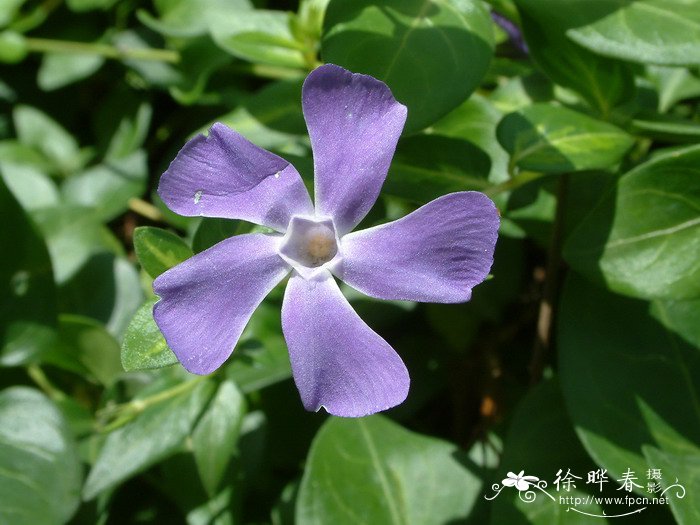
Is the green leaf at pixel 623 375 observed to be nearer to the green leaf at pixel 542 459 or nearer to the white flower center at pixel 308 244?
the green leaf at pixel 542 459

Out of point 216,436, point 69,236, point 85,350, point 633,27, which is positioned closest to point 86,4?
point 69,236

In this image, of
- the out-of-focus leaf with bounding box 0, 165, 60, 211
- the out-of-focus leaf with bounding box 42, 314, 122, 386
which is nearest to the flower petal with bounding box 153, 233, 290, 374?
the out-of-focus leaf with bounding box 42, 314, 122, 386

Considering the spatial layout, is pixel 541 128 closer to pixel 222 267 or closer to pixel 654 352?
pixel 654 352

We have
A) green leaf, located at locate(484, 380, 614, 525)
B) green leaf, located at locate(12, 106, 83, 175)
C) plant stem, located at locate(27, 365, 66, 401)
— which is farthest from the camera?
green leaf, located at locate(12, 106, 83, 175)

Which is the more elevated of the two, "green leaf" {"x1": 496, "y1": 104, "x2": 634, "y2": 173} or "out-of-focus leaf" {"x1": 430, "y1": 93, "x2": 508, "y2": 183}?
"green leaf" {"x1": 496, "y1": 104, "x2": 634, "y2": 173}

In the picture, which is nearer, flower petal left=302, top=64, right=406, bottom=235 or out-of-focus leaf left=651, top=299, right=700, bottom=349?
flower petal left=302, top=64, right=406, bottom=235

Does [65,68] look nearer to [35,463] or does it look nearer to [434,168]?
[35,463]

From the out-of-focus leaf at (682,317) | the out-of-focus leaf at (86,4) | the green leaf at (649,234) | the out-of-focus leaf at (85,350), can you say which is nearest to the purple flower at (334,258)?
the green leaf at (649,234)

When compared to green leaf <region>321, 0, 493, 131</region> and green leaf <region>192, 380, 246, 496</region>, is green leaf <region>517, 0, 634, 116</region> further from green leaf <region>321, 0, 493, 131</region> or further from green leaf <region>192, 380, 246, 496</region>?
green leaf <region>192, 380, 246, 496</region>
